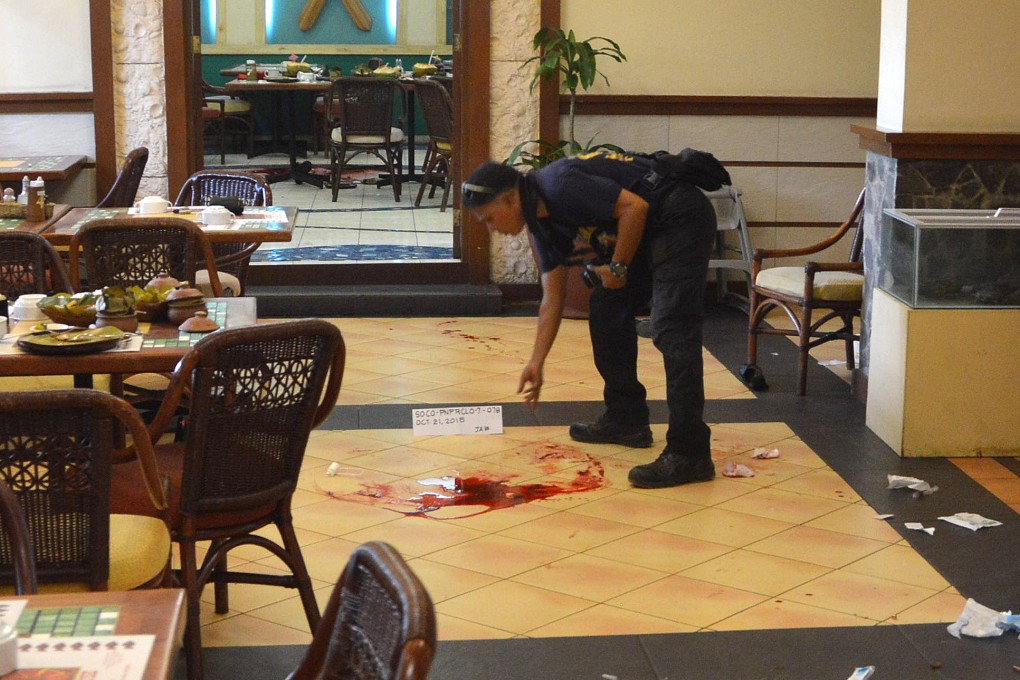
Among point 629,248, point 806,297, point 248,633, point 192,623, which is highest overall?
point 629,248

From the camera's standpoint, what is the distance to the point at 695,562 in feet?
13.1

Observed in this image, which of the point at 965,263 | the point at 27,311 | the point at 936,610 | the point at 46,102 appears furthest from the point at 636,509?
the point at 46,102

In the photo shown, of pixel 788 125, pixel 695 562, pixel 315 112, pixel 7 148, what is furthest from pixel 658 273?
pixel 315 112

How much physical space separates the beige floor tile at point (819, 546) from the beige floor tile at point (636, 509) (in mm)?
362

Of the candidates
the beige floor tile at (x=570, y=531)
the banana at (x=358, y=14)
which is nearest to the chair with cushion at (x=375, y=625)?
the beige floor tile at (x=570, y=531)

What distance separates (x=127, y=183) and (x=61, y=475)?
444cm

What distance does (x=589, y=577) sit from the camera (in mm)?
3867

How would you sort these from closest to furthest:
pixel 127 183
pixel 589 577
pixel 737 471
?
1. pixel 589 577
2. pixel 737 471
3. pixel 127 183

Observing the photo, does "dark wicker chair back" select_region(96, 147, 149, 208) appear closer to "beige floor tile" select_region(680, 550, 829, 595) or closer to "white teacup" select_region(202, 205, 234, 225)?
"white teacup" select_region(202, 205, 234, 225)

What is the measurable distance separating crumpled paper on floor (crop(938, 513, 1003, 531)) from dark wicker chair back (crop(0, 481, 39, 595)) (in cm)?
309

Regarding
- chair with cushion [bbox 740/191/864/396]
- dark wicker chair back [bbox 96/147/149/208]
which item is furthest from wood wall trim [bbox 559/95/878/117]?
dark wicker chair back [bbox 96/147/149/208]

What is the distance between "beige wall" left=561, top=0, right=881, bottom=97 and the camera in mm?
7797

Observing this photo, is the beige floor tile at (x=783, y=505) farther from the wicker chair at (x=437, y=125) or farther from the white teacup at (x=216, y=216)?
the wicker chair at (x=437, y=125)

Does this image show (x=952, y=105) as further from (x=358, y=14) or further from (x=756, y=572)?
(x=358, y=14)
